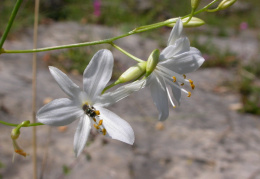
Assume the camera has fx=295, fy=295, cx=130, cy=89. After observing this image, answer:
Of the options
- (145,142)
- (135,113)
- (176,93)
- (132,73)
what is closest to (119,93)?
(132,73)

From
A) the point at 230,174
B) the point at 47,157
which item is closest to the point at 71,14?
the point at 47,157

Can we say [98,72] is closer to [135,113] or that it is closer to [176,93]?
[176,93]

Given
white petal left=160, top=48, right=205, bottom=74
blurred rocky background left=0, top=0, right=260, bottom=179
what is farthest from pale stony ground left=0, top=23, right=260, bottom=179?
white petal left=160, top=48, right=205, bottom=74

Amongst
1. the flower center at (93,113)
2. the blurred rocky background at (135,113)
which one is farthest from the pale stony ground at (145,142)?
the flower center at (93,113)

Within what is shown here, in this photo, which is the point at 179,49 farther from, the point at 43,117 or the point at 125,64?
the point at 125,64

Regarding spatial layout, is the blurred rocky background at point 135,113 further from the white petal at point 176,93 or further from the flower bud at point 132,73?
the flower bud at point 132,73

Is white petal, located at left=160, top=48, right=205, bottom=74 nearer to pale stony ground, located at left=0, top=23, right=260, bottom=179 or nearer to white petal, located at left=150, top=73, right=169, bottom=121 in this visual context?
white petal, located at left=150, top=73, right=169, bottom=121
